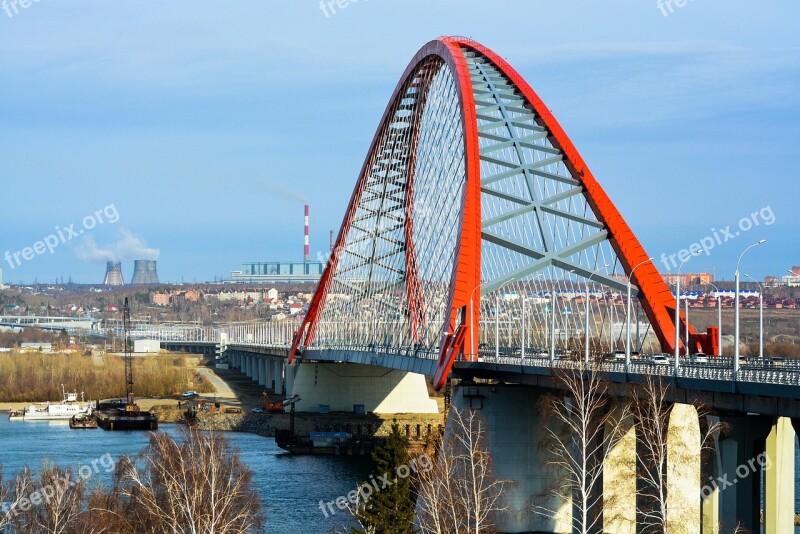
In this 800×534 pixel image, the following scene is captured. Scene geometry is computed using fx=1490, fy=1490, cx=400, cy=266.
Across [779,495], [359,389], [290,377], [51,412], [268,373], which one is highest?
[290,377]

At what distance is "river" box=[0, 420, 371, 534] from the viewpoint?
59191 millimetres

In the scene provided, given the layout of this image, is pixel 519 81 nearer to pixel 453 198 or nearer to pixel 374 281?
pixel 453 198

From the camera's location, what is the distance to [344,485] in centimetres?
6994

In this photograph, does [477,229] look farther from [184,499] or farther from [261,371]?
[261,371]

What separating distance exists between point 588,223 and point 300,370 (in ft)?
153

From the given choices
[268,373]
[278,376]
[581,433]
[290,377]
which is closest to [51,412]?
[290,377]

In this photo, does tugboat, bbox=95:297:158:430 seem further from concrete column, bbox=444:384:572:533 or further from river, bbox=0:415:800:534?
concrete column, bbox=444:384:572:533

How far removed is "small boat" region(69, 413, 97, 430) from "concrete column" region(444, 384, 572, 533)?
59.5m

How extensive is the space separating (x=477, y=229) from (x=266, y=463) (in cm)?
2422

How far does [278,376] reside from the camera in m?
132

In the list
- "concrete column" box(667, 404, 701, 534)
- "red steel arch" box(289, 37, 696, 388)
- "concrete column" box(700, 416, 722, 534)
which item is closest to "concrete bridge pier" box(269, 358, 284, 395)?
"red steel arch" box(289, 37, 696, 388)

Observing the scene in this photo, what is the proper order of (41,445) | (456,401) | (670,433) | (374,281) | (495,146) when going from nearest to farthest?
(670,433) → (456,401) → (495,146) → (41,445) → (374,281)

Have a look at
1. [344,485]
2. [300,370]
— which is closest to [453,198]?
[344,485]

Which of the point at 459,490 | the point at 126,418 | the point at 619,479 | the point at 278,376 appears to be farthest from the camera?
the point at 278,376
